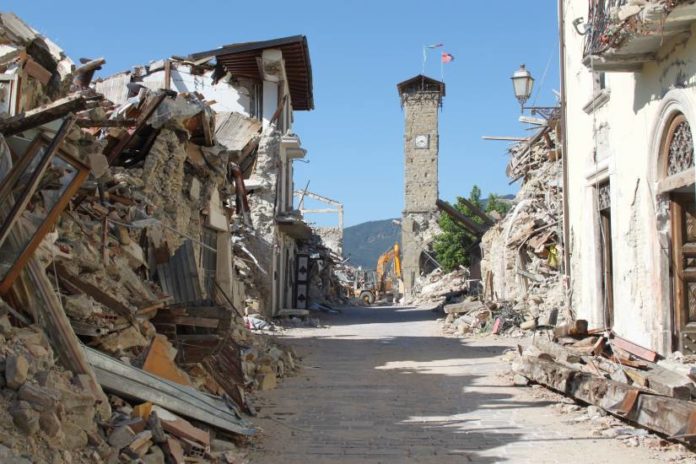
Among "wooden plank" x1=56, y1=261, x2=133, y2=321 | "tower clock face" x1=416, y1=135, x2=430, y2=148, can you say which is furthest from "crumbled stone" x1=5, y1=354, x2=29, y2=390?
"tower clock face" x1=416, y1=135, x2=430, y2=148

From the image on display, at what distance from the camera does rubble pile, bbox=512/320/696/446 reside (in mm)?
6457

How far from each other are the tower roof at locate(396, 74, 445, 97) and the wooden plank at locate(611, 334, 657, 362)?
42953 millimetres

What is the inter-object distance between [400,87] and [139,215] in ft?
148

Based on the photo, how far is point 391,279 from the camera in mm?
62219

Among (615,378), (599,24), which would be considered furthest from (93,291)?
(599,24)

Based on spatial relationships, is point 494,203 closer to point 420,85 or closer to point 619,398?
point 420,85

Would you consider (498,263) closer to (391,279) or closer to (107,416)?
(107,416)

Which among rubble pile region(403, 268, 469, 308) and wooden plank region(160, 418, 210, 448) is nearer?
wooden plank region(160, 418, 210, 448)

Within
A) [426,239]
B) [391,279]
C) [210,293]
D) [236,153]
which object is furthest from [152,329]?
[391,279]

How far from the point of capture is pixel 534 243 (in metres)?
20.4

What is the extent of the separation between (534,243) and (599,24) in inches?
417

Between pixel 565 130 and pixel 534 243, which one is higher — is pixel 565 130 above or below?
above

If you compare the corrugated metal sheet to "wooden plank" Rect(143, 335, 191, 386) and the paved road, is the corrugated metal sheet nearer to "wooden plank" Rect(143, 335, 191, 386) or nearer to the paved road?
the paved road

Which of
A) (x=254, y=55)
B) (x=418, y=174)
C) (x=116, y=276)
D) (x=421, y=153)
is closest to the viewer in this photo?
(x=116, y=276)
